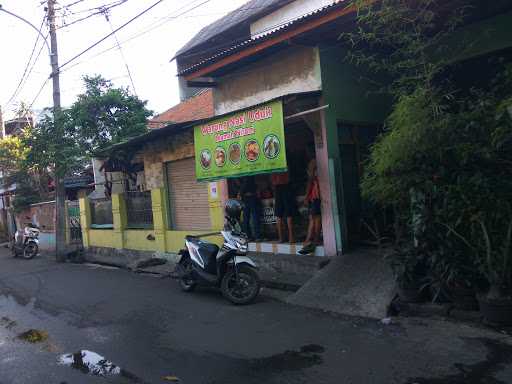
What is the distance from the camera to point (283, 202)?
916 centimetres

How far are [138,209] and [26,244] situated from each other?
5123 mm

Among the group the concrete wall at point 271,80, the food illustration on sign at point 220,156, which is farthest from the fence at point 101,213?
the food illustration on sign at point 220,156

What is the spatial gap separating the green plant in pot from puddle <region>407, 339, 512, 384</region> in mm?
1283

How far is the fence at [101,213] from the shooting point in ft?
47.5

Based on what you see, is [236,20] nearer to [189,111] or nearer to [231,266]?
[189,111]

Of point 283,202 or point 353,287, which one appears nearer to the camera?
point 353,287

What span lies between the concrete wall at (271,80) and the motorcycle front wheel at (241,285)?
3436mm

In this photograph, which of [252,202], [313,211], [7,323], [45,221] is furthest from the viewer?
[45,221]

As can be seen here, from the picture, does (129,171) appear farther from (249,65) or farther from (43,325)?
(43,325)

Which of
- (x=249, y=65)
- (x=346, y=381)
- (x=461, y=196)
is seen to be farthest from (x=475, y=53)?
(x=346, y=381)

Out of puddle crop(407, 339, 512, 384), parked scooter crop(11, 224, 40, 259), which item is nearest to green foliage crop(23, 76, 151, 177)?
parked scooter crop(11, 224, 40, 259)

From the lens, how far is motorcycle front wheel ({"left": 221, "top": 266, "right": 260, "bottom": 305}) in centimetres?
709

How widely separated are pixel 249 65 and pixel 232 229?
3940 mm

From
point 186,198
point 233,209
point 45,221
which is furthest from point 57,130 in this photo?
point 233,209
